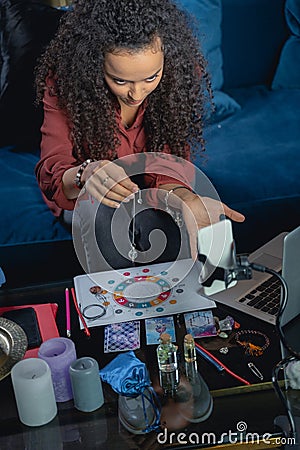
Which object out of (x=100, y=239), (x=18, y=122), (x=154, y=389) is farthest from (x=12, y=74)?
(x=154, y=389)

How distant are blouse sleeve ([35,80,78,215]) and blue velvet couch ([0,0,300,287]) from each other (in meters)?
0.17

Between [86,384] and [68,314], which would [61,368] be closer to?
[86,384]

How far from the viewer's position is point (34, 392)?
46.1 inches

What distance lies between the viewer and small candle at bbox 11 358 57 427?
117 centimetres

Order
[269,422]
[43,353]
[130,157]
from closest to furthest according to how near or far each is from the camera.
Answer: [269,422] → [43,353] → [130,157]

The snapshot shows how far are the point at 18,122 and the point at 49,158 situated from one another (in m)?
0.40

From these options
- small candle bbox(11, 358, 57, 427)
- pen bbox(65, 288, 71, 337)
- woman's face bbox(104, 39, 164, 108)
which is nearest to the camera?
small candle bbox(11, 358, 57, 427)

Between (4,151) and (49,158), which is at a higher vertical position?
(49,158)

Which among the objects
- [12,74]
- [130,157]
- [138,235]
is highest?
[12,74]

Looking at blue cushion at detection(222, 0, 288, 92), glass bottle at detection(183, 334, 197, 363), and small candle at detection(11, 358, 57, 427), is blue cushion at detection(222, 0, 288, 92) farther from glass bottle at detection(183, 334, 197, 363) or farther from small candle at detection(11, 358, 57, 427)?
small candle at detection(11, 358, 57, 427)

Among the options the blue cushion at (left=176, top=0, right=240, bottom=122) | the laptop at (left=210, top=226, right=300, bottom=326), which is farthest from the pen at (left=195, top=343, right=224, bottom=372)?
the blue cushion at (left=176, top=0, right=240, bottom=122)

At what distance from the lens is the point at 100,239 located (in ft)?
5.72

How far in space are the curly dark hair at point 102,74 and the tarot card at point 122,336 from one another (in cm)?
58

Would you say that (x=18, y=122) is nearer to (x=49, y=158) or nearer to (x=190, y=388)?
(x=49, y=158)
